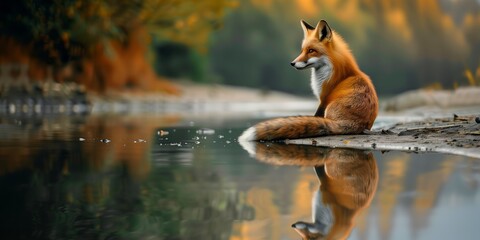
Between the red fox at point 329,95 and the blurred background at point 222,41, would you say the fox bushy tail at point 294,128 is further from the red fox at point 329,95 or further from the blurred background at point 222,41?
the blurred background at point 222,41

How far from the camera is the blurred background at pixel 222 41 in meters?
27.4

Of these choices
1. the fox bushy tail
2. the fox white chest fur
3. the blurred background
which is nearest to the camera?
the fox bushy tail

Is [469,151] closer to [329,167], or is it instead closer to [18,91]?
[329,167]

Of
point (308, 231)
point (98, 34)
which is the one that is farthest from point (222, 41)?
point (308, 231)

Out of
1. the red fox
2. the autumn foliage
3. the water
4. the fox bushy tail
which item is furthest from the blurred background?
the water

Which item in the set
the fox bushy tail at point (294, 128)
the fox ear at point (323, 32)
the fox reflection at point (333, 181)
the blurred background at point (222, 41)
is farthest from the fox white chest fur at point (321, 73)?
the blurred background at point (222, 41)

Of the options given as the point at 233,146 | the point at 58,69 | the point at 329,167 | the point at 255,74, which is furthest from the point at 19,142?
the point at 255,74

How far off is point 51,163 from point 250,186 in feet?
8.77

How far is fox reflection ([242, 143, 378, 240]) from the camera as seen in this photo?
4340 mm

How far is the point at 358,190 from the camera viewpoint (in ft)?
18.7

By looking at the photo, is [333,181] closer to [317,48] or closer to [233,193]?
[233,193]

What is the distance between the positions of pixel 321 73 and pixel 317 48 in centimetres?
36

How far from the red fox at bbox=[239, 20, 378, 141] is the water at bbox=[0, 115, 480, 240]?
869mm

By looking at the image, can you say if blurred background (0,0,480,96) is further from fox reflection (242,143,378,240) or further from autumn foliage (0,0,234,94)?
fox reflection (242,143,378,240)
